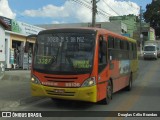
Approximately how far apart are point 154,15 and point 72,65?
105 metres

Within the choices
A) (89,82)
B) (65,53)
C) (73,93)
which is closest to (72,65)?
(65,53)

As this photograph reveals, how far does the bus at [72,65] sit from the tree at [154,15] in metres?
101

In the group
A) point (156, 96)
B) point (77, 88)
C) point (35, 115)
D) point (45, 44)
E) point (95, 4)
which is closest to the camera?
point (35, 115)

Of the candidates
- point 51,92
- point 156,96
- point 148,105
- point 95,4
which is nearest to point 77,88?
point 51,92

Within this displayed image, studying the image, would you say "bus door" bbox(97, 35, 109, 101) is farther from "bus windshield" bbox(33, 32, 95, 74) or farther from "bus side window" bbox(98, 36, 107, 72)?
"bus windshield" bbox(33, 32, 95, 74)

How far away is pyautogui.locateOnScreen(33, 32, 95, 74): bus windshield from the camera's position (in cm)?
1259

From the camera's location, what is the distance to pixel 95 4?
1438 inches

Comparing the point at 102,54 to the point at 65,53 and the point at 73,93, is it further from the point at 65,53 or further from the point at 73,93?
the point at 73,93

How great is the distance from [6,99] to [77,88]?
3.06 meters

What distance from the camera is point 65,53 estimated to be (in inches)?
506

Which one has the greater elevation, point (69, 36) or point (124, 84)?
point (69, 36)

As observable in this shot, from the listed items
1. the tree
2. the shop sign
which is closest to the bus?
the shop sign

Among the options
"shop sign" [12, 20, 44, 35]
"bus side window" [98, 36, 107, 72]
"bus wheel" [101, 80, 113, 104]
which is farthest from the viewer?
"shop sign" [12, 20, 44, 35]

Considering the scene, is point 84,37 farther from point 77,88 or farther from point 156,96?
point 156,96
